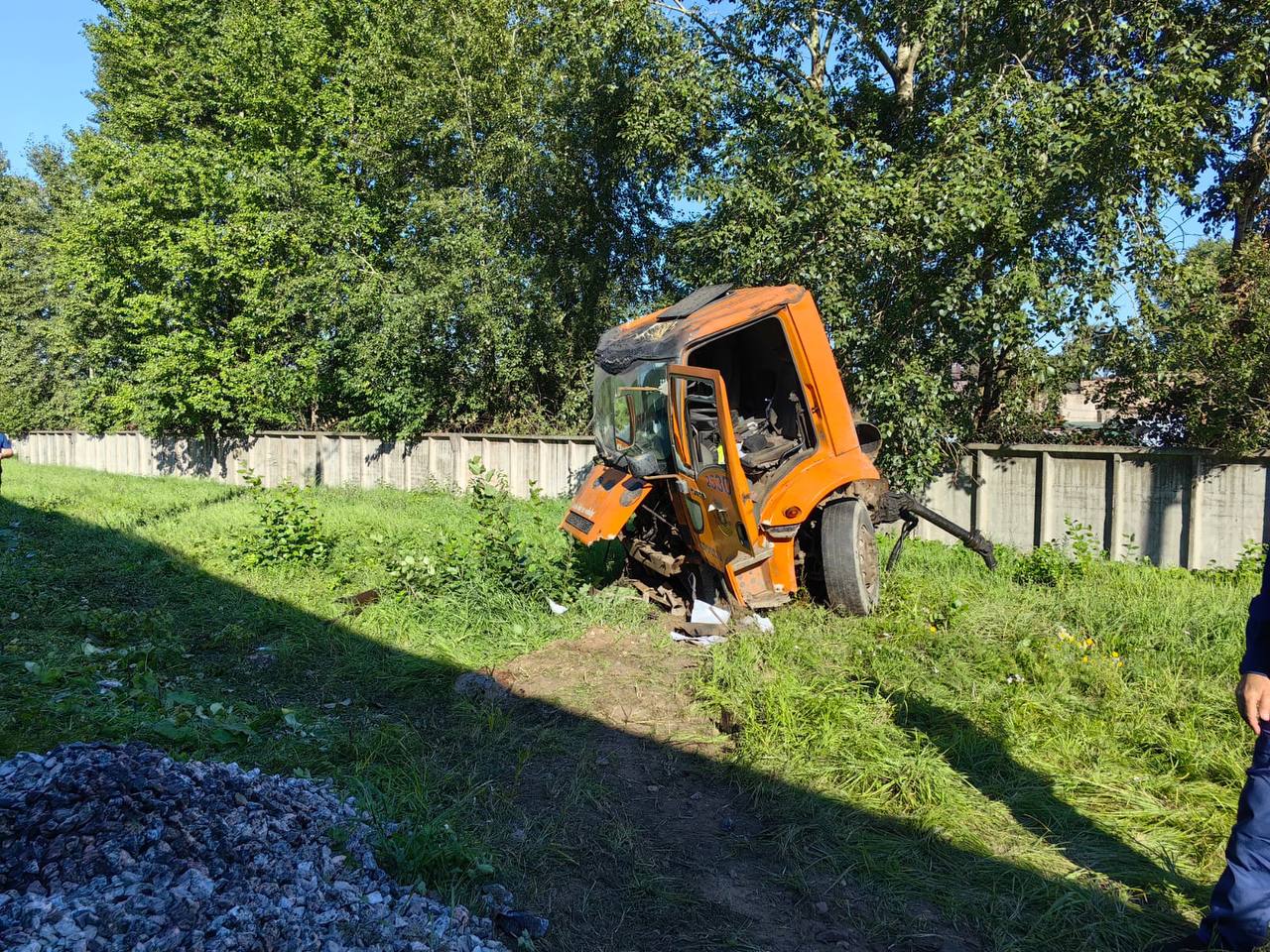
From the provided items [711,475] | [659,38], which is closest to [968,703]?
[711,475]

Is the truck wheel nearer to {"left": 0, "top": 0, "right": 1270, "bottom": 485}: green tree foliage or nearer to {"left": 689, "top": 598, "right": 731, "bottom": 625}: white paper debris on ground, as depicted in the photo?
{"left": 689, "top": 598, "right": 731, "bottom": 625}: white paper debris on ground

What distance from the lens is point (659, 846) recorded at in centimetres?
353

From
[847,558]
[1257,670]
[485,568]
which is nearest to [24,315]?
[485,568]

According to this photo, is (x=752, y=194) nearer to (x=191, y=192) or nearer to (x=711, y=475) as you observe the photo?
(x=711, y=475)

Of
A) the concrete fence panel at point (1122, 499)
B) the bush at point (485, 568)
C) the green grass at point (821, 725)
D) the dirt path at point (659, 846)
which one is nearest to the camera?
the dirt path at point (659, 846)

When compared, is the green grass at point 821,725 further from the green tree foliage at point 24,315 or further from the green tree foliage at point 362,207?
the green tree foliage at point 24,315

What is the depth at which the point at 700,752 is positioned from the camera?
4.39 metres

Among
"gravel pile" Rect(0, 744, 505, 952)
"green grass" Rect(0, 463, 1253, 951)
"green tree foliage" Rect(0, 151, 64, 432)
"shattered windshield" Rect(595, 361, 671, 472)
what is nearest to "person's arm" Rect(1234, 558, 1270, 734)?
"green grass" Rect(0, 463, 1253, 951)

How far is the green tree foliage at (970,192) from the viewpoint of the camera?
8.16m

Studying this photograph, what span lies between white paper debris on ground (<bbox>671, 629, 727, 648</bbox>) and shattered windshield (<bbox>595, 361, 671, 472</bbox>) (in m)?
1.33

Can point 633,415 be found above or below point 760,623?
above

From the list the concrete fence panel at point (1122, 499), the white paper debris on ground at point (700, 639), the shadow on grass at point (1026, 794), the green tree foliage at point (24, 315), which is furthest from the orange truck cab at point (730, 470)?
the green tree foliage at point (24, 315)

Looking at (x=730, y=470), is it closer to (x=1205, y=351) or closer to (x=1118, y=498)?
(x=1118, y=498)

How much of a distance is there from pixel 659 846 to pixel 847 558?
10.6 feet
